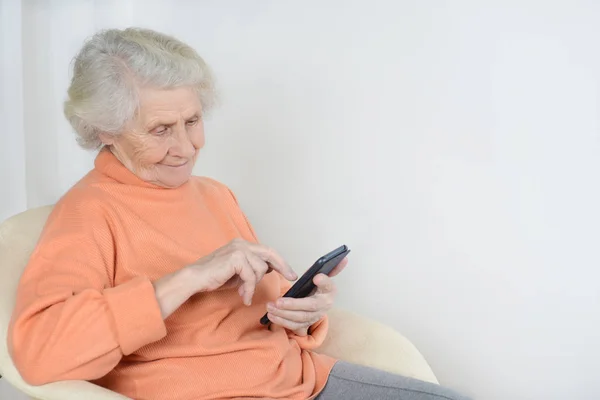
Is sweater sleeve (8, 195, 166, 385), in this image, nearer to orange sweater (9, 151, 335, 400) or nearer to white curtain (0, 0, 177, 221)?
orange sweater (9, 151, 335, 400)

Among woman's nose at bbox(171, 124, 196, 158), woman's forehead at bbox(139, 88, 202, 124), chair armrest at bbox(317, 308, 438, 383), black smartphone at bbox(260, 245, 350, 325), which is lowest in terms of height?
chair armrest at bbox(317, 308, 438, 383)

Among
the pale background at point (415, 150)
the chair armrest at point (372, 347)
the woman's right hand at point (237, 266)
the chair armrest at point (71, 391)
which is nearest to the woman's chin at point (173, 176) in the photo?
the woman's right hand at point (237, 266)

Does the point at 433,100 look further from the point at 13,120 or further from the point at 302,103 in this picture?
the point at 13,120

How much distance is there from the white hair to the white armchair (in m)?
0.27

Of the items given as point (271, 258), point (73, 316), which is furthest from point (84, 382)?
point (271, 258)

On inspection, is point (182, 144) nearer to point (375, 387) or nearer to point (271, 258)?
point (271, 258)

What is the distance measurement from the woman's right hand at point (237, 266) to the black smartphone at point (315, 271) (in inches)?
1.6

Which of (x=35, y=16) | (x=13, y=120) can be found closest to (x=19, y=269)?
(x=13, y=120)

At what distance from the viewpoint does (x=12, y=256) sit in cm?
154

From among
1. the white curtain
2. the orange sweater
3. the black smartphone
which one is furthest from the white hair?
the white curtain

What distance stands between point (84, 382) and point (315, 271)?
0.47 m

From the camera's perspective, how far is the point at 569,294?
2.02m

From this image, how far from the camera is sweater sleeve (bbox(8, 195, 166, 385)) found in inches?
49.6

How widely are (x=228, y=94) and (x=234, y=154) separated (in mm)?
189
